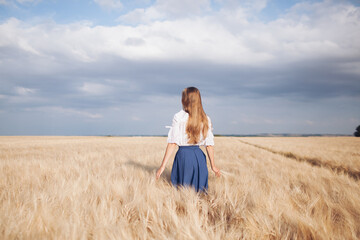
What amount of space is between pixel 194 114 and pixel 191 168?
771mm

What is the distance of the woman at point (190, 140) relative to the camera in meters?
2.80

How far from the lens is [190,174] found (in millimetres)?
2971

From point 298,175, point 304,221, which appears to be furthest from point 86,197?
point 298,175

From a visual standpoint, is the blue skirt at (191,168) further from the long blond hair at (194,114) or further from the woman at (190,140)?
the long blond hair at (194,114)

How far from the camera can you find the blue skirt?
2.96 metres

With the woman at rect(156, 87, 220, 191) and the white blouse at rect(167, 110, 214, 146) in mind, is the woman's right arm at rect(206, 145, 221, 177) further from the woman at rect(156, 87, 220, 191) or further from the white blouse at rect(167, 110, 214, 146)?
the white blouse at rect(167, 110, 214, 146)

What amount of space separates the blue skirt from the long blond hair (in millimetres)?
213

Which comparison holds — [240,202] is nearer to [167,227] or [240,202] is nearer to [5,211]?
[167,227]

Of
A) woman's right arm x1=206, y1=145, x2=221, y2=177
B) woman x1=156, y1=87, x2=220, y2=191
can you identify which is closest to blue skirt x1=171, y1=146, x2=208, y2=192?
woman x1=156, y1=87, x2=220, y2=191

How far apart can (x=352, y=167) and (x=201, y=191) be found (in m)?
5.69

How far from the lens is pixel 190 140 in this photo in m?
2.91

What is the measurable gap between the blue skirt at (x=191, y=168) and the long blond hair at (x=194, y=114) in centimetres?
21

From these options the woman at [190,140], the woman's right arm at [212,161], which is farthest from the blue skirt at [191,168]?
the woman's right arm at [212,161]

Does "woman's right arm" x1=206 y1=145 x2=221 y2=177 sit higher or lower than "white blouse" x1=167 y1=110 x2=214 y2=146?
lower
